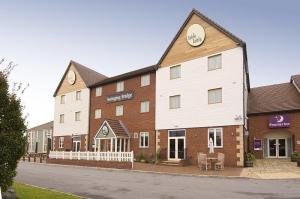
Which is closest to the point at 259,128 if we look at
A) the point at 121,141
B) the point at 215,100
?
the point at 215,100

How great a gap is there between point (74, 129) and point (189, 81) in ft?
61.6

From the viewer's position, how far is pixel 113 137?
1336 inches

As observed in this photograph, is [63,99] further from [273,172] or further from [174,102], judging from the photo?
[273,172]

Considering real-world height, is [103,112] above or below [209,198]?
above

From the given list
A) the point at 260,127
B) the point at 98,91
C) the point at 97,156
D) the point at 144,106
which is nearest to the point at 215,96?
the point at 260,127

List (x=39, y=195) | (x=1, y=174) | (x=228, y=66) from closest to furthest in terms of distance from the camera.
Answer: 1. (x=1, y=174)
2. (x=39, y=195)
3. (x=228, y=66)

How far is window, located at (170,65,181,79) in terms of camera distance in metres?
30.9

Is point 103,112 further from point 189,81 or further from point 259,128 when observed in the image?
point 259,128

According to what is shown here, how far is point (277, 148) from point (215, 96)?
1012 cm

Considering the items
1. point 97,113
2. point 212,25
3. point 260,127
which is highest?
point 212,25

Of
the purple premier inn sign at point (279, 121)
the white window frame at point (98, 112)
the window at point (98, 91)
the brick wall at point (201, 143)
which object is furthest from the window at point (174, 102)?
the window at point (98, 91)

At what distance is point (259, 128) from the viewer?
33031 millimetres

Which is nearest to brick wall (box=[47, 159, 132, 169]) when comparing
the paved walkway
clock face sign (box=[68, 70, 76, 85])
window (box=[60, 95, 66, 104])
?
the paved walkway

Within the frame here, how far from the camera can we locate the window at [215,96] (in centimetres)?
2753
